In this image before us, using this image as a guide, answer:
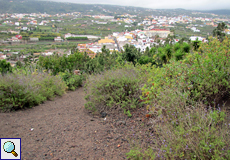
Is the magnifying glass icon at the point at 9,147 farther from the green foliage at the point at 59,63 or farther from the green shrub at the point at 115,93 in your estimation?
the green foliage at the point at 59,63

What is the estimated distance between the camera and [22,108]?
14.3 ft

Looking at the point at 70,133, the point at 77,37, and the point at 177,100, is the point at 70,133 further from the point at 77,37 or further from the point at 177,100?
the point at 77,37

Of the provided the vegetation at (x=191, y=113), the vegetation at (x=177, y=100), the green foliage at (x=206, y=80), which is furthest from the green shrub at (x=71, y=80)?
the green foliage at (x=206, y=80)

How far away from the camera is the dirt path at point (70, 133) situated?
246 centimetres

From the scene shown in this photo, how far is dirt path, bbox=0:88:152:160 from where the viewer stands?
8.06 ft

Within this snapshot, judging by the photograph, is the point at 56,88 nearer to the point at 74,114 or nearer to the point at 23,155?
the point at 74,114

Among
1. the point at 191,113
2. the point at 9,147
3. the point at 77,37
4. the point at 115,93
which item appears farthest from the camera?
the point at 77,37

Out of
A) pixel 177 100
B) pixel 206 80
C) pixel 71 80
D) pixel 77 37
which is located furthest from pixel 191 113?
pixel 77 37

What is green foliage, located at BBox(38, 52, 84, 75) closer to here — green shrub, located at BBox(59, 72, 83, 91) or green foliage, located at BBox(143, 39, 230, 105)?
green shrub, located at BBox(59, 72, 83, 91)

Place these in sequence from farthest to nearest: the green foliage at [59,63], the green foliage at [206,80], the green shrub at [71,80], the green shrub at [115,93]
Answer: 1. the green foliage at [59,63]
2. the green shrub at [71,80]
3. the green shrub at [115,93]
4. the green foliage at [206,80]

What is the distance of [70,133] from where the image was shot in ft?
9.80

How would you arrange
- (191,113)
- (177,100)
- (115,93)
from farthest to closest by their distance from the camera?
(115,93), (177,100), (191,113)

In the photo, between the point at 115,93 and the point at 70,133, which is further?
the point at 115,93

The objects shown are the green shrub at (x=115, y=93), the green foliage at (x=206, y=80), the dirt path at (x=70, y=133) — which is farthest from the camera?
the green shrub at (x=115, y=93)
